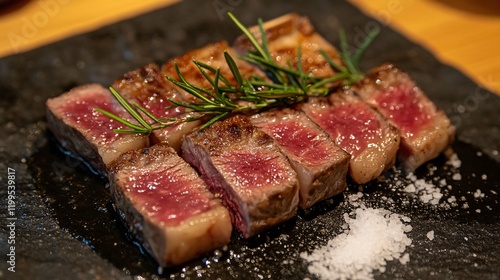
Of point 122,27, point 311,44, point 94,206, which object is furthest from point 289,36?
point 94,206

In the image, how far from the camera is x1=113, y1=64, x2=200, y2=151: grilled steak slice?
398cm

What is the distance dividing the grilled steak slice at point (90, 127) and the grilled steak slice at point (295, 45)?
1.15 meters

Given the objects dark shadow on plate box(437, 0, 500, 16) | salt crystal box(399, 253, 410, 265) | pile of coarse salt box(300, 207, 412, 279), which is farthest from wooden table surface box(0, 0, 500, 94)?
salt crystal box(399, 253, 410, 265)

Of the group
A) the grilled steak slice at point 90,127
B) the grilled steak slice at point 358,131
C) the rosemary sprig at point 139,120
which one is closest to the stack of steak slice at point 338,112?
the grilled steak slice at point 358,131

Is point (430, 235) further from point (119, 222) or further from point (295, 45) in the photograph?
point (119, 222)

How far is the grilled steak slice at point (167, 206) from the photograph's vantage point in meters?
3.35

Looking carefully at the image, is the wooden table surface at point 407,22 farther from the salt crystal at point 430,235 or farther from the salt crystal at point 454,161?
the salt crystal at point 430,235

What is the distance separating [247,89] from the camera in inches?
162

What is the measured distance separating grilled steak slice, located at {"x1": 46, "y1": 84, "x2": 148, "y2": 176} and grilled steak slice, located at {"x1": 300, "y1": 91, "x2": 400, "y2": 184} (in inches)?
48.9

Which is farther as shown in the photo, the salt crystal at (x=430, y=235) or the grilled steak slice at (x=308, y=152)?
the salt crystal at (x=430, y=235)

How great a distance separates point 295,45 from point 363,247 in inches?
69.3

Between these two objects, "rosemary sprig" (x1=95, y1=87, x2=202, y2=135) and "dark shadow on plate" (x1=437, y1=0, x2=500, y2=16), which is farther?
"dark shadow on plate" (x1=437, y1=0, x2=500, y2=16)

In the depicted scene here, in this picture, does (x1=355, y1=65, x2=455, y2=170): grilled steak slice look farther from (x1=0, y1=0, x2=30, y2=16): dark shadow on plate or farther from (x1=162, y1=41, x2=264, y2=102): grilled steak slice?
(x1=0, y1=0, x2=30, y2=16): dark shadow on plate

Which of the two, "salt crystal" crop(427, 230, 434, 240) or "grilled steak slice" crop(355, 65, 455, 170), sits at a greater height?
"grilled steak slice" crop(355, 65, 455, 170)
